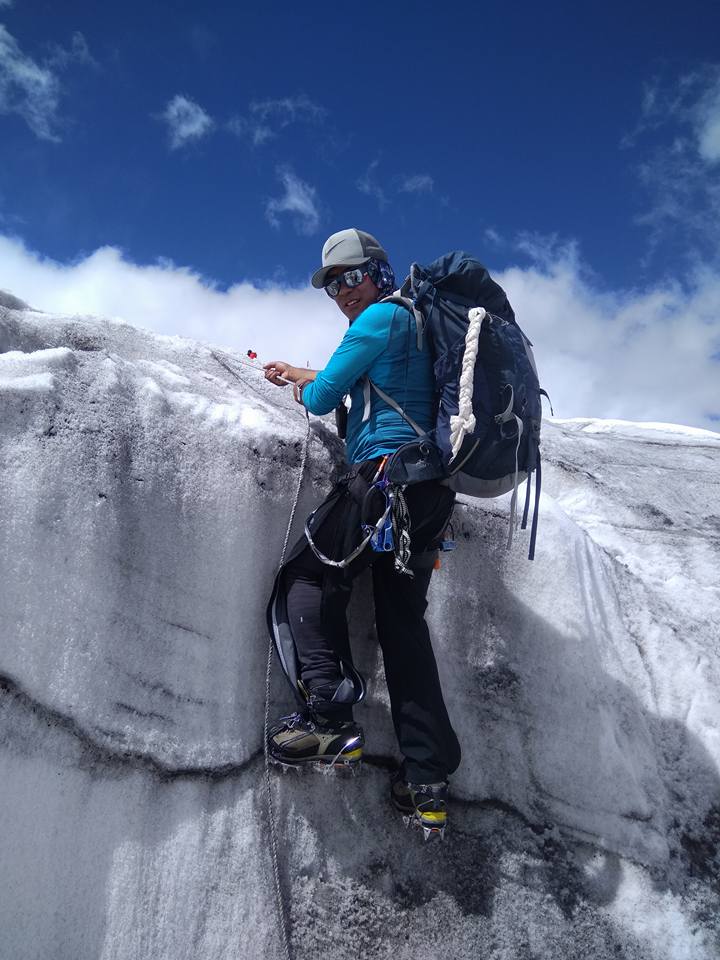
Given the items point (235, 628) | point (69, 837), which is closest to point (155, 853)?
point (69, 837)

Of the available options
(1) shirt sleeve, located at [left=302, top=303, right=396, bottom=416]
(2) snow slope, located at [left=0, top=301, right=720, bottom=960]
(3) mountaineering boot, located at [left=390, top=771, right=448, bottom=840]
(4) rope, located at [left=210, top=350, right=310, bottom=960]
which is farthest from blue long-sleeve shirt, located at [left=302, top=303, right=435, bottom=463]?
(3) mountaineering boot, located at [left=390, top=771, right=448, bottom=840]

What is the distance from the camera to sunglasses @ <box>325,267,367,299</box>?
465 cm

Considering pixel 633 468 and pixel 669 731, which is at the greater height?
pixel 633 468

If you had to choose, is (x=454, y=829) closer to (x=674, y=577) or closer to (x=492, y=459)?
(x=492, y=459)

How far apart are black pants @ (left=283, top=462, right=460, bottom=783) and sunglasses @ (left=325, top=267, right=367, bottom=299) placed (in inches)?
48.1

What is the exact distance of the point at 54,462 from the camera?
4164 mm

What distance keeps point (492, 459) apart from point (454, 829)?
7.81 ft

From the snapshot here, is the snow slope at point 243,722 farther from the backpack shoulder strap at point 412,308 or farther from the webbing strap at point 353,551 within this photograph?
the backpack shoulder strap at point 412,308

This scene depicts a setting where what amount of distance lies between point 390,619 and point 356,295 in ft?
6.77

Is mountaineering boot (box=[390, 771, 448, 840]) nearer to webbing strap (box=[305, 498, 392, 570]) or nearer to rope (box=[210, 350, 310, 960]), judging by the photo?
rope (box=[210, 350, 310, 960])

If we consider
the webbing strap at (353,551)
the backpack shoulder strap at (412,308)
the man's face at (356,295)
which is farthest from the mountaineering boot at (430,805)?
the man's face at (356,295)

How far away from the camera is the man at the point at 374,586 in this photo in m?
4.19

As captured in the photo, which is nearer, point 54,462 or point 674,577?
point 54,462

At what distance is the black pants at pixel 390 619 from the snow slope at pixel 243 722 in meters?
0.46
